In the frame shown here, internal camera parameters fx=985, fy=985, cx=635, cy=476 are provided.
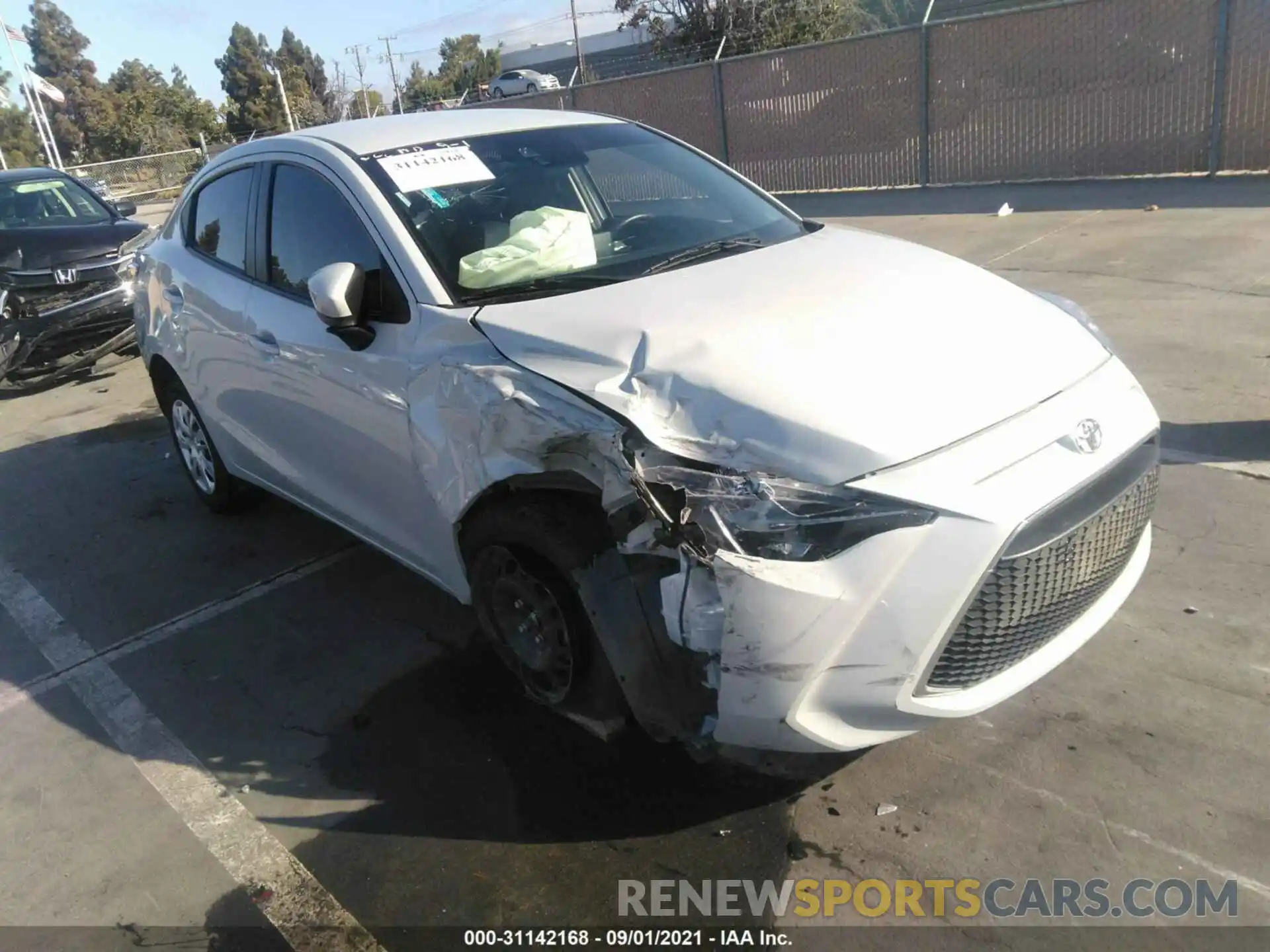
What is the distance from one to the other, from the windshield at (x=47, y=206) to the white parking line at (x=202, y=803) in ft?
22.2

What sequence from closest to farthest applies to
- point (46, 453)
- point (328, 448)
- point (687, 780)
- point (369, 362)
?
1. point (687, 780)
2. point (369, 362)
3. point (328, 448)
4. point (46, 453)

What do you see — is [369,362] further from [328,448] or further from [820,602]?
[820,602]

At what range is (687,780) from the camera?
2980 millimetres

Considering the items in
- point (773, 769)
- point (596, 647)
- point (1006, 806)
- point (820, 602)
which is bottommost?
point (1006, 806)

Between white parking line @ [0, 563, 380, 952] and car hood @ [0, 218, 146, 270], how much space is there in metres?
5.59

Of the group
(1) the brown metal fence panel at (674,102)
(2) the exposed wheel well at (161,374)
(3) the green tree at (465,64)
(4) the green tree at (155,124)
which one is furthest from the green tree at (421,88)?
(2) the exposed wheel well at (161,374)

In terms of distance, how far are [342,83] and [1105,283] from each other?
71304 mm

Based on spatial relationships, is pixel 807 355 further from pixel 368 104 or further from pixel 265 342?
pixel 368 104

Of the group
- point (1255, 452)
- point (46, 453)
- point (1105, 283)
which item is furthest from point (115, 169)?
point (1255, 452)

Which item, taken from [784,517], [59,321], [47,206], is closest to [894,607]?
[784,517]

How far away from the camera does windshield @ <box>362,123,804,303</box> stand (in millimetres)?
3312

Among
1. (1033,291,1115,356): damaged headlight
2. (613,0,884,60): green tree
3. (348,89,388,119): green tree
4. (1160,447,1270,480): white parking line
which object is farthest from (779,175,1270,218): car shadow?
(348,89,388,119): green tree

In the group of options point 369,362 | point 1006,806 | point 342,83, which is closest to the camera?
point 1006,806

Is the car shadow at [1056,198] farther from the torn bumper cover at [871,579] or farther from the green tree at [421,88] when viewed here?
the green tree at [421,88]
